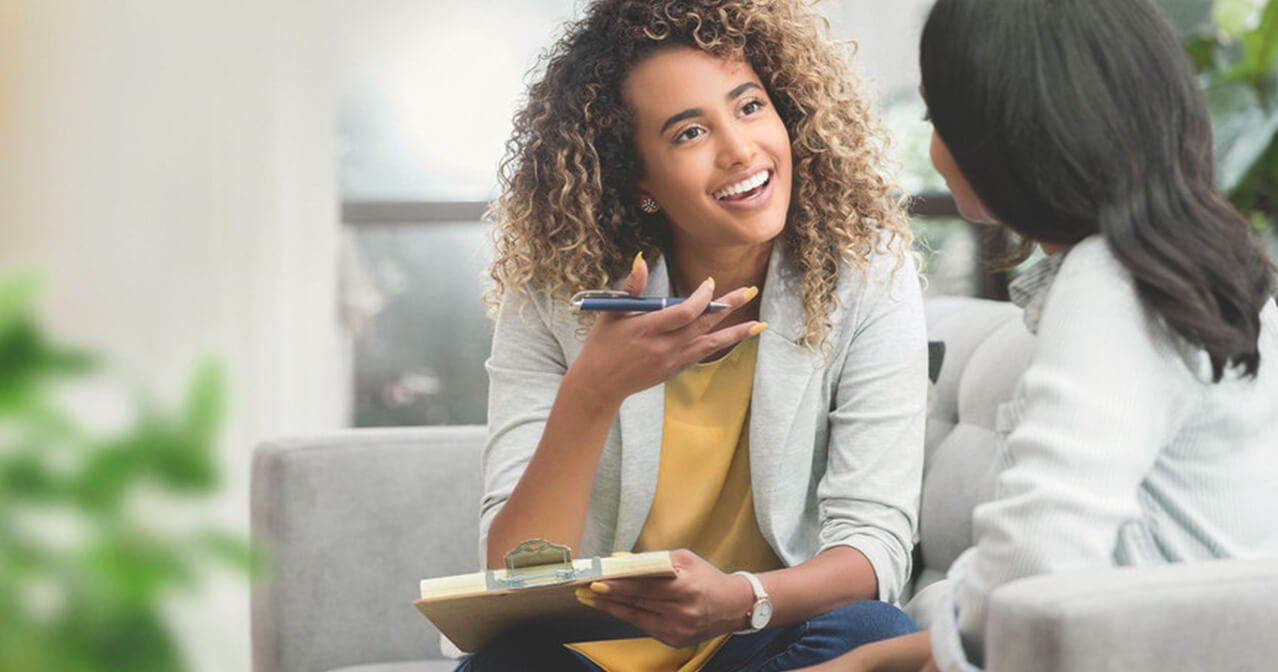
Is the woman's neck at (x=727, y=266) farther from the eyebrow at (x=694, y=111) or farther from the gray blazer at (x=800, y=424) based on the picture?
the eyebrow at (x=694, y=111)

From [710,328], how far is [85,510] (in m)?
0.95

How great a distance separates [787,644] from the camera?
1.19 meters

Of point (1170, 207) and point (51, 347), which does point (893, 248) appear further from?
point (51, 347)

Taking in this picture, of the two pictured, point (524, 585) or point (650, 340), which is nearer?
point (524, 585)

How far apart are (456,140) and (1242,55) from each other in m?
1.88

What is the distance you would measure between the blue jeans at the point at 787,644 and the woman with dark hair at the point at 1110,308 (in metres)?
0.26

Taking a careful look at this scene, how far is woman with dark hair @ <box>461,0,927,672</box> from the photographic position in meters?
1.23

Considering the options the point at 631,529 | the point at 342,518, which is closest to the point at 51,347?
the point at 631,529

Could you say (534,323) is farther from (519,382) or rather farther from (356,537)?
(356,537)

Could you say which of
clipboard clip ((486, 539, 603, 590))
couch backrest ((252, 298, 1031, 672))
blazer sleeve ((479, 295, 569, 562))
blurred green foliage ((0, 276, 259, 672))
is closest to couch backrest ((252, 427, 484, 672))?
couch backrest ((252, 298, 1031, 672))

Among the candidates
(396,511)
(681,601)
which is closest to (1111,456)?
(681,601)

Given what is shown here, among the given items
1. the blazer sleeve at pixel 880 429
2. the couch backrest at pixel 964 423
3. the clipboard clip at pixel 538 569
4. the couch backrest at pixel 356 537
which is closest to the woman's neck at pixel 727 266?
the blazer sleeve at pixel 880 429

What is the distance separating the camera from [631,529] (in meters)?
1.33

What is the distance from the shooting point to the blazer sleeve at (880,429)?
1.24 meters
